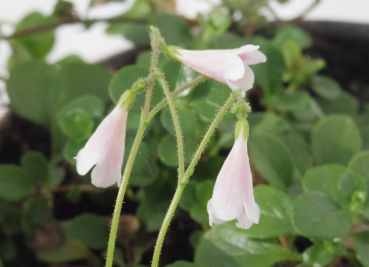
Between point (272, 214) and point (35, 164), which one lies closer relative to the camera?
point (272, 214)

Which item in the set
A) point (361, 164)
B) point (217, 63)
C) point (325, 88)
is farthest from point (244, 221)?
point (325, 88)

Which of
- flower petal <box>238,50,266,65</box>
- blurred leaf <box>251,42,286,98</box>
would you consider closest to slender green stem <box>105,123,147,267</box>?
flower petal <box>238,50,266,65</box>

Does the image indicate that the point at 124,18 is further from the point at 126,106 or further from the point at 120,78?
the point at 126,106

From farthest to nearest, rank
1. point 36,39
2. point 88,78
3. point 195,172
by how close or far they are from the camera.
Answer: point 36,39 < point 88,78 < point 195,172

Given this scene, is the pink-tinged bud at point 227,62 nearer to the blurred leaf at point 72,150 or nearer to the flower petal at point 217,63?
the flower petal at point 217,63

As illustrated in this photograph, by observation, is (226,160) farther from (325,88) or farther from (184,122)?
(325,88)

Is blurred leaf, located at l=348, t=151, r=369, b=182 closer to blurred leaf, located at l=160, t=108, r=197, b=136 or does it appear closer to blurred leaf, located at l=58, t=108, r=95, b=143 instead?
blurred leaf, located at l=160, t=108, r=197, b=136

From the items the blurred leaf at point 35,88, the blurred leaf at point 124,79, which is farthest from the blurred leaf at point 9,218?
the blurred leaf at point 124,79
